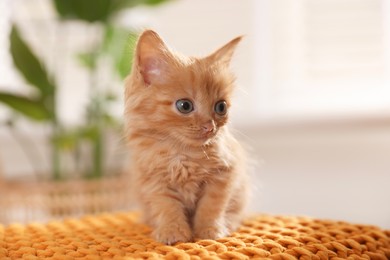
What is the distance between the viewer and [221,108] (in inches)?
38.6

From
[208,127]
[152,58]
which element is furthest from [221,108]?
[152,58]

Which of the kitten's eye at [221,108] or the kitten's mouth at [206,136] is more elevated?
the kitten's eye at [221,108]

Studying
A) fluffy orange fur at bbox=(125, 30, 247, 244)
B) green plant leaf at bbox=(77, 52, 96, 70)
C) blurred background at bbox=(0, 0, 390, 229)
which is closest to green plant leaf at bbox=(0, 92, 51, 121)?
blurred background at bbox=(0, 0, 390, 229)

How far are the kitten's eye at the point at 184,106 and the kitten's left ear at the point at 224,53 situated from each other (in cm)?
12

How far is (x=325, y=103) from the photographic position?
2236 mm

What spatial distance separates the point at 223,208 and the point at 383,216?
117 cm

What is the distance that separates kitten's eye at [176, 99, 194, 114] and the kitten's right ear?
64mm

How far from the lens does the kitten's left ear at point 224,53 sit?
1.01 m

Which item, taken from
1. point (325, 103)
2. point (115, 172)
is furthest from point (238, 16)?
point (115, 172)

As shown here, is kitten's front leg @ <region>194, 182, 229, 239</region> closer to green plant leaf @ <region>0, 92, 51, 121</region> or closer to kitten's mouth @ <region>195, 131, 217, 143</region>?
kitten's mouth @ <region>195, 131, 217, 143</region>

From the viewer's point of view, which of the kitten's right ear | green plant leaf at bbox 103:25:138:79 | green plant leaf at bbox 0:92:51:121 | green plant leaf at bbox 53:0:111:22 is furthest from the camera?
green plant leaf at bbox 103:25:138:79

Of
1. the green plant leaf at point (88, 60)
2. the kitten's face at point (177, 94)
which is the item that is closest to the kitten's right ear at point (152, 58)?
the kitten's face at point (177, 94)

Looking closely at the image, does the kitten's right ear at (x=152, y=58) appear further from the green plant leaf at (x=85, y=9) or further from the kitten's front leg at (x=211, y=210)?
the green plant leaf at (x=85, y=9)

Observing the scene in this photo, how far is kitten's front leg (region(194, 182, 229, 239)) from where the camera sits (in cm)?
98
